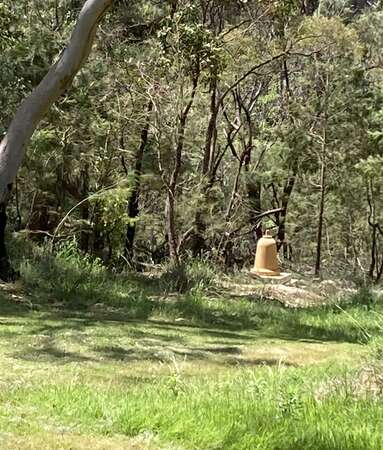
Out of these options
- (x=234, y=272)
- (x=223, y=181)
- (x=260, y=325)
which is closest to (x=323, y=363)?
(x=260, y=325)

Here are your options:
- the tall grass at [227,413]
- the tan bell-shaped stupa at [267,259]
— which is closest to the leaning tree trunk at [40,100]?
the tall grass at [227,413]

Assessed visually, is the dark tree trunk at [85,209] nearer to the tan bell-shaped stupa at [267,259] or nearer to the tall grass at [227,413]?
the tan bell-shaped stupa at [267,259]

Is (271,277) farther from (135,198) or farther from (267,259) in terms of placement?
(135,198)

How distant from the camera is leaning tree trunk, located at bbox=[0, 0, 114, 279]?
944cm

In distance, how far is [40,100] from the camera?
31.7 feet

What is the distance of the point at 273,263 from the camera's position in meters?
16.5

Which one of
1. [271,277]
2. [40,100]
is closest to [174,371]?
[40,100]

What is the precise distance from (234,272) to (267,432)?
11535 mm

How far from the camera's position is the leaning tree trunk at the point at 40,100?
944 centimetres

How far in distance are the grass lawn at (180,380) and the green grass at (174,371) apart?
11mm

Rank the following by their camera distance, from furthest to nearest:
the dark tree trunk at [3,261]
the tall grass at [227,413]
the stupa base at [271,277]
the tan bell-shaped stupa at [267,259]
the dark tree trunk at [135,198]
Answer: the dark tree trunk at [135,198] < the tan bell-shaped stupa at [267,259] < the stupa base at [271,277] < the dark tree trunk at [3,261] < the tall grass at [227,413]

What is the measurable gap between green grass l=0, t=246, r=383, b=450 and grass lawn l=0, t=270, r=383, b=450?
1 cm

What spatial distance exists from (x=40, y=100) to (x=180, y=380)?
5.81 meters

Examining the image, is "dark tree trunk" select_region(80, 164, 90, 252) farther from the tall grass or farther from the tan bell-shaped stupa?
the tall grass
